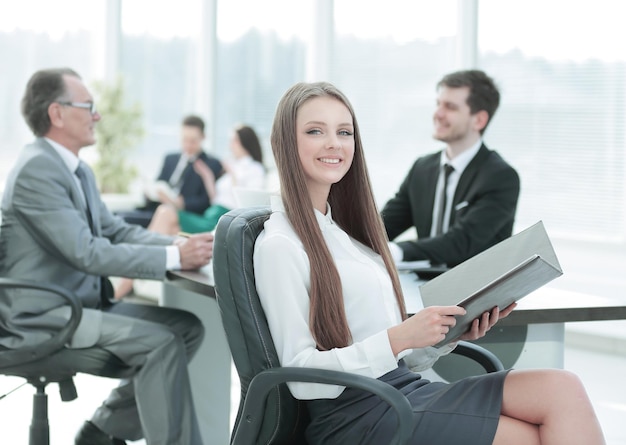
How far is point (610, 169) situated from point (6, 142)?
16.9 ft

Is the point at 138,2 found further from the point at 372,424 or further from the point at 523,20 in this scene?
the point at 372,424

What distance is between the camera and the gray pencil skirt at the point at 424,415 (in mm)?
1737

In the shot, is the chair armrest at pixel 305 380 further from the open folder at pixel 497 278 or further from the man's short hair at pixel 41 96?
the man's short hair at pixel 41 96

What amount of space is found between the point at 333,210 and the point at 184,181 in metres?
4.91

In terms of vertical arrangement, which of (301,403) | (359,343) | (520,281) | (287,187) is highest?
(287,187)

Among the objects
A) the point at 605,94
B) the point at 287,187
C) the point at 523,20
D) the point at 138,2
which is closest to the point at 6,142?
the point at 138,2

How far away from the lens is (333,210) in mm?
2152

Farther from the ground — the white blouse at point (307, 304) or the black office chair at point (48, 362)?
the white blouse at point (307, 304)

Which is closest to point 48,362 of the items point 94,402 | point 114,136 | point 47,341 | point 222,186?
point 47,341

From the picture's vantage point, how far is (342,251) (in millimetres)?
2012

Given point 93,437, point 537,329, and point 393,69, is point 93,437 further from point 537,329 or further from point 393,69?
point 393,69

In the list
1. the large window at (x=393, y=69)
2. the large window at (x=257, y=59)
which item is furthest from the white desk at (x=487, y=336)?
the large window at (x=257, y=59)

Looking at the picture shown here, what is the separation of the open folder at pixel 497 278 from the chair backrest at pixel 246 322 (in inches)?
14.7

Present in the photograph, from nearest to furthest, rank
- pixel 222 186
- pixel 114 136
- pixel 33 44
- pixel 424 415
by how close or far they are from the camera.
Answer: pixel 424 415 < pixel 222 186 < pixel 114 136 < pixel 33 44
